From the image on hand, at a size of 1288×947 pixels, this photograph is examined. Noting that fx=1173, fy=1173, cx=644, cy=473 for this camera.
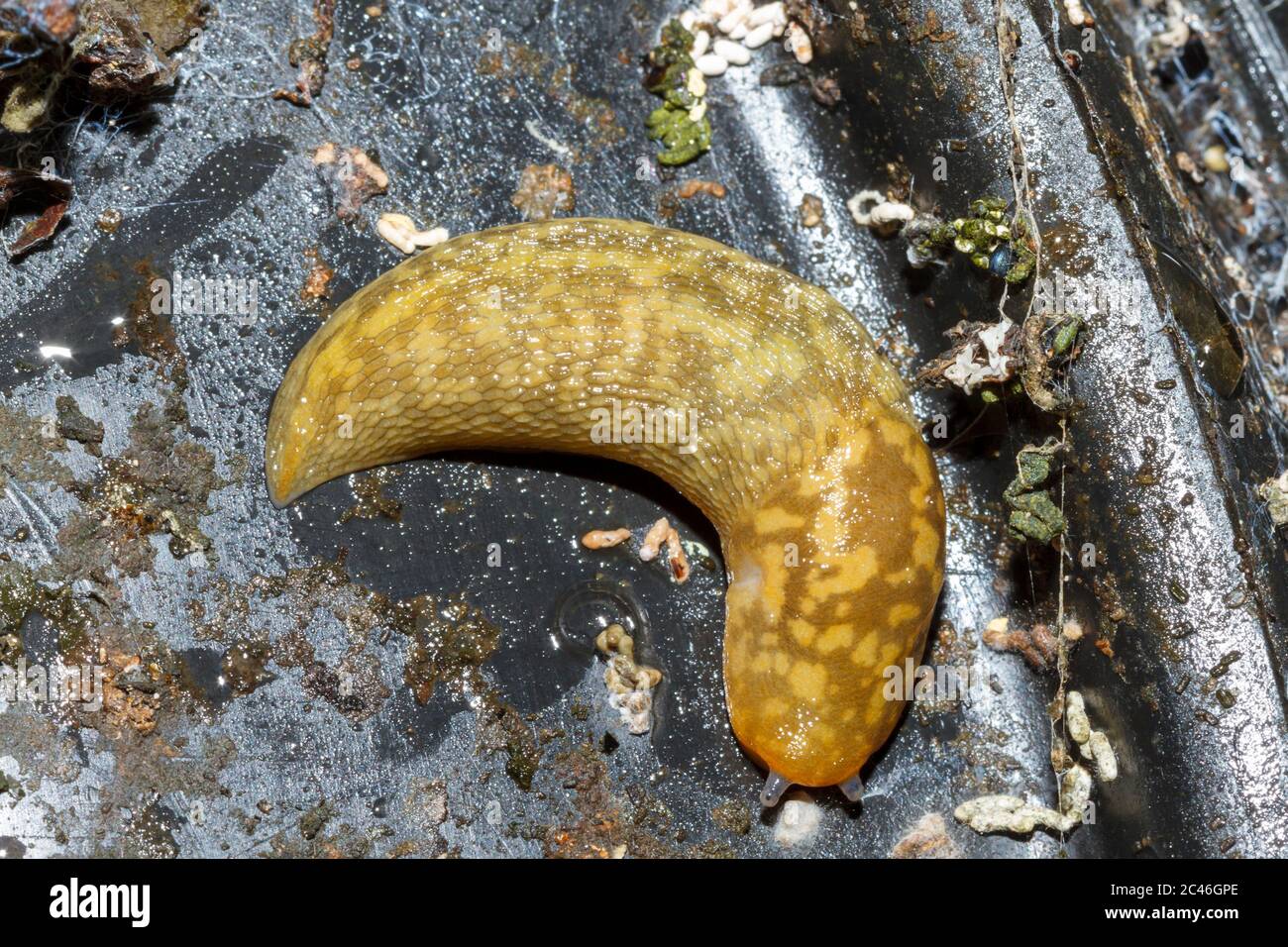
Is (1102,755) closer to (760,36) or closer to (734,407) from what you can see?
(734,407)

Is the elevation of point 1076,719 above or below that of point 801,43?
below

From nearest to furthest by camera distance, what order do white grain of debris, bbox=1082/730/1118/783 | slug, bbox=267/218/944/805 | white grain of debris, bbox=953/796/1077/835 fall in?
slug, bbox=267/218/944/805 < white grain of debris, bbox=1082/730/1118/783 < white grain of debris, bbox=953/796/1077/835

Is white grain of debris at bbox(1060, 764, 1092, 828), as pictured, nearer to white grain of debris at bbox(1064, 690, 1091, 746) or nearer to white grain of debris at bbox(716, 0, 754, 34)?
white grain of debris at bbox(1064, 690, 1091, 746)

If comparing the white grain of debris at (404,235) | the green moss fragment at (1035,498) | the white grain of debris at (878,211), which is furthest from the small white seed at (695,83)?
the green moss fragment at (1035,498)

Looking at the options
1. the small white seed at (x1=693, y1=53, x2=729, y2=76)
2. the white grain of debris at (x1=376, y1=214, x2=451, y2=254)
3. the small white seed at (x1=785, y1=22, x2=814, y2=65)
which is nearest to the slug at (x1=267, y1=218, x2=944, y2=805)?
the white grain of debris at (x1=376, y1=214, x2=451, y2=254)

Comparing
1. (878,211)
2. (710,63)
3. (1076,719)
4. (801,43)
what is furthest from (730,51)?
(1076,719)

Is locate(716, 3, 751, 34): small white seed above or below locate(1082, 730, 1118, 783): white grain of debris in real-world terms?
above
